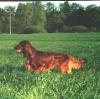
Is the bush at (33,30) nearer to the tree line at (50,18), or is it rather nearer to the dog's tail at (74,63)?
the tree line at (50,18)

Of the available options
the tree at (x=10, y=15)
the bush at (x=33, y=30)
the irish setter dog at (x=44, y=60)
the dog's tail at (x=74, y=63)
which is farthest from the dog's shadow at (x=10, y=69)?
the tree at (x=10, y=15)

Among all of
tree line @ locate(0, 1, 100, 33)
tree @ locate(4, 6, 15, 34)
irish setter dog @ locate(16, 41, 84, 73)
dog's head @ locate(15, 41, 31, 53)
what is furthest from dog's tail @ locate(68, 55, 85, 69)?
tree @ locate(4, 6, 15, 34)

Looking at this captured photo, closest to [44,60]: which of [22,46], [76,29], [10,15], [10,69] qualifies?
[22,46]

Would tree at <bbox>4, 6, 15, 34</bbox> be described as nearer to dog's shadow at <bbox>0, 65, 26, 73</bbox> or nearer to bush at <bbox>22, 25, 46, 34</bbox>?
bush at <bbox>22, 25, 46, 34</bbox>

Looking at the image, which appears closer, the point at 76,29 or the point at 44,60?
the point at 44,60

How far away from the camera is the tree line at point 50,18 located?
7104 centimetres

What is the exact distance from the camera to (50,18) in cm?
8025

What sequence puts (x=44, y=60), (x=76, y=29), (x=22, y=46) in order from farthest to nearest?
1. (x=76, y=29)
2. (x=22, y=46)
3. (x=44, y=60)

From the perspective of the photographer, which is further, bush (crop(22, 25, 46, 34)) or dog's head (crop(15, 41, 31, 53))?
bush (crop(22, 25, 46, 34))

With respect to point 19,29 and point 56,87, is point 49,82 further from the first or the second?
point 19,29

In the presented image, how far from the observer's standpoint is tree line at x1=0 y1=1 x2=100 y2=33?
233 feet

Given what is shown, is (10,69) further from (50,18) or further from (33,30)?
(50,18)

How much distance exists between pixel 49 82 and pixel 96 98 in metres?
1.40

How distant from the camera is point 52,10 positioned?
87.8 meters
